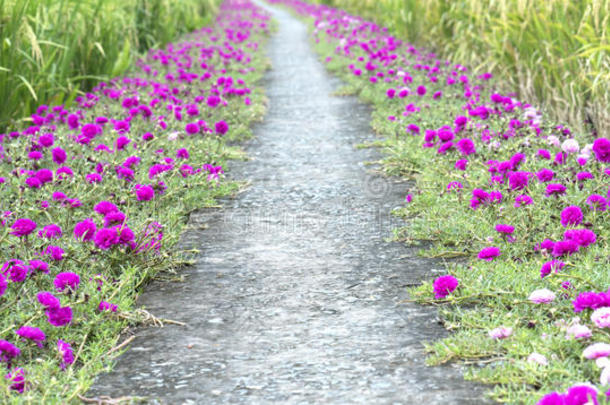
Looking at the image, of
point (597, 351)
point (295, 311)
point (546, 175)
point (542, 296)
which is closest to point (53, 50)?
point (295, 311)

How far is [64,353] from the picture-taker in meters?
2.48

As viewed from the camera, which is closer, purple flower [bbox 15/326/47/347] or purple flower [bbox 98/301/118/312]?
purple flower [bbox 15/326/47/347]

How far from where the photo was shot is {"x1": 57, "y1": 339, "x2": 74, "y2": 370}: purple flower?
2.49m

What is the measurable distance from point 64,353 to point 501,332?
1.46m

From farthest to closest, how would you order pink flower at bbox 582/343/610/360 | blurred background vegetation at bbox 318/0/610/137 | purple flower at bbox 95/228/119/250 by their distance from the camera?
blurred background vegetation at bbox 318/0/610/137
purple flower at bbox 95/228/119/250
pink flower at bbox 582/343/610/360

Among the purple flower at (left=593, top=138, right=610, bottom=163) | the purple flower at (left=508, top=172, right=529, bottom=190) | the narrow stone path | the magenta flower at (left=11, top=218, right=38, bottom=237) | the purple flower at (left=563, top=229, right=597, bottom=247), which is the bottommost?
the narrow stone path

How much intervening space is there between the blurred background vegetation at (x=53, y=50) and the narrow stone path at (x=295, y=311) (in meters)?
1.95

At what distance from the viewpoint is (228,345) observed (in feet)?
9.23

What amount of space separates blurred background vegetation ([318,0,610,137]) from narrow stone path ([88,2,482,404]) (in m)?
1.85

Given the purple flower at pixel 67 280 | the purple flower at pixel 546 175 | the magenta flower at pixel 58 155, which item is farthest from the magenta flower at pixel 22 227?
the purple flower at pixel 546 175

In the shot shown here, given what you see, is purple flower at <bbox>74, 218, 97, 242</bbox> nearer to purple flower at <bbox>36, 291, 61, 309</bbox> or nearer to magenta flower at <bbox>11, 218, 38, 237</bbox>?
magenta flower at <bbox>11, 218, 38, 237</bbox>

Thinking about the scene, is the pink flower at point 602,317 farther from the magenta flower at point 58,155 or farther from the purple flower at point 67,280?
the magenta flower at point 58,155

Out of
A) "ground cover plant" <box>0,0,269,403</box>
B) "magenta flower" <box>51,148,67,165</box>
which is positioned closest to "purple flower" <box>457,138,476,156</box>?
"ground cover plant" <box>0,0,269,403</box>

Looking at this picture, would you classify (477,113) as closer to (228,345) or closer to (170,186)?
(170,186)
